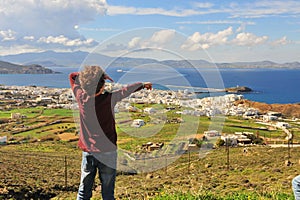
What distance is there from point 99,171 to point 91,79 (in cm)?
A: 80

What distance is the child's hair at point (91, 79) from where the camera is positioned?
2.97 metres

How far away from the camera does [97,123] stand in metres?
3.00

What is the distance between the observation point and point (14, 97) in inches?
3019

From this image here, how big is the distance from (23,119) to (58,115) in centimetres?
489

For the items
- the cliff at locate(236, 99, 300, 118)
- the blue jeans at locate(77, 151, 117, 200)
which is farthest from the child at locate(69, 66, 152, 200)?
the cliff at locate(236, 99, 300, 118)

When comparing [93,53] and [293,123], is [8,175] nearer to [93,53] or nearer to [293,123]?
[93,53]

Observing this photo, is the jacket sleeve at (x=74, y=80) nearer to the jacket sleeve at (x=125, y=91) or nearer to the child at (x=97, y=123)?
the child at (x=97, y=123)

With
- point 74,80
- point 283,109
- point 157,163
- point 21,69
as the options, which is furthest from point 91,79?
point 21,69

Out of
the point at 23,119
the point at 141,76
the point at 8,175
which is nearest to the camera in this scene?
the point at 141,76

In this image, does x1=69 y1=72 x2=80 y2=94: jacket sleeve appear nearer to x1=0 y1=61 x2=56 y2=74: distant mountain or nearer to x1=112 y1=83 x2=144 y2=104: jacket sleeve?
x1=112 y1=83 x2=144 y2=104: jacket sleeve

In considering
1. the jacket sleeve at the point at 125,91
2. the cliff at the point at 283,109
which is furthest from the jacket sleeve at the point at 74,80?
the cliff at the point at 283,109

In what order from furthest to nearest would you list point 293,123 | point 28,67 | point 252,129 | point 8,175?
point 28,67
point 293,123
point 252,129
point 8,175

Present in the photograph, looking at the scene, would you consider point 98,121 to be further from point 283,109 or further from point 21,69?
point 21,69

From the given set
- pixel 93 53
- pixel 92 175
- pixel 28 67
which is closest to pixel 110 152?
pixel 92 175
